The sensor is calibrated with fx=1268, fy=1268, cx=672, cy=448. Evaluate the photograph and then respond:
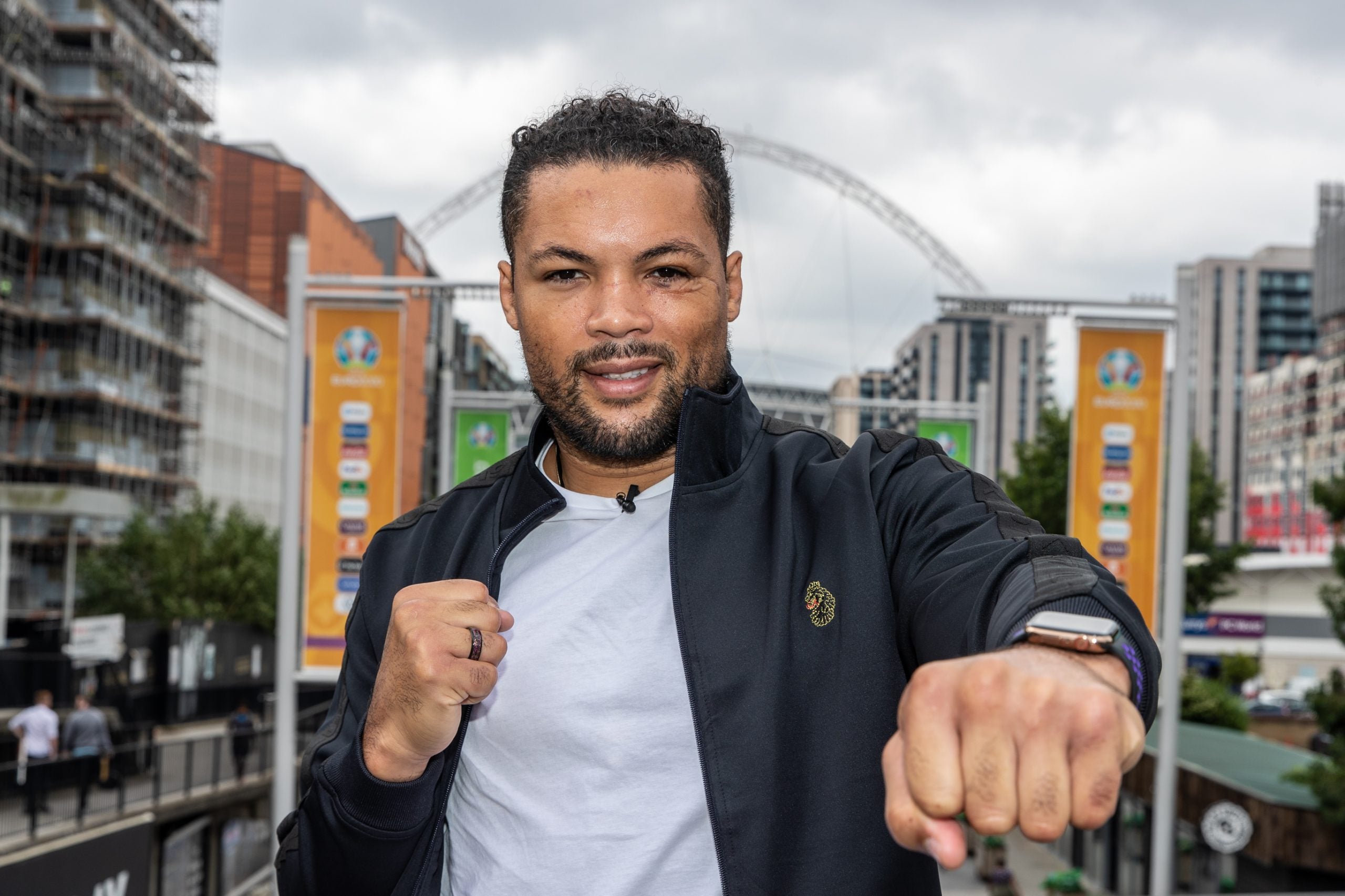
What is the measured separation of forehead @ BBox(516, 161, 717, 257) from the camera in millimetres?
1938

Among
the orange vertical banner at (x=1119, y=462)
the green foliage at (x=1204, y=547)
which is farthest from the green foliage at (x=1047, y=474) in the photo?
the orange vertical banner at (x=1119, y=462)

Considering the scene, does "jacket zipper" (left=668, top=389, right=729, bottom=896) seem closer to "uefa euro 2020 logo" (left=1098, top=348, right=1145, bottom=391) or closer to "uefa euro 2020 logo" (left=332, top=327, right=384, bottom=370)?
"uefa euro 2020 logo" (left=332, top=327, right=384, bottom=370)

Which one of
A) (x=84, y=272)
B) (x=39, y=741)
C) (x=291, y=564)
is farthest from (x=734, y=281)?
(x=84, y=272)

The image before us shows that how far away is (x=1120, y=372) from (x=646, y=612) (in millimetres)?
8201

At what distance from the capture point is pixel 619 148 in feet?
6.48

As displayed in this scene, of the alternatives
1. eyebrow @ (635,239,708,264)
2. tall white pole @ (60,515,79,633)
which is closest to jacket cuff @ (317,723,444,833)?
eyebrow @ (635,239,708,264)

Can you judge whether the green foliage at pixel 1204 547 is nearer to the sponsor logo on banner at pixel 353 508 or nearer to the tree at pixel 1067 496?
the tree at pixel 1067 496

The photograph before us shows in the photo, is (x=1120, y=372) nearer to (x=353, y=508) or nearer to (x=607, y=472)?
(x=353, y=508)

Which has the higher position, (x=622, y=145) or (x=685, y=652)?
(x=622, y=145)

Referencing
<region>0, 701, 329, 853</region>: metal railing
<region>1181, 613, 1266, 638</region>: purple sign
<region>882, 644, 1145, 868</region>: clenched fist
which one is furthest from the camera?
<region>1181, 613, 1266, 638</region>: purple sign

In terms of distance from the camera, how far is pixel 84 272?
1745 inches

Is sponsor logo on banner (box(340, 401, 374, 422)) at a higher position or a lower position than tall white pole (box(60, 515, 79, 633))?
higher

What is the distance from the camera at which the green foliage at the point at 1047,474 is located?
40500mm

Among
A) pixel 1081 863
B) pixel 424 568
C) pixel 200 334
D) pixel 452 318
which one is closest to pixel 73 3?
pixel 200 334
